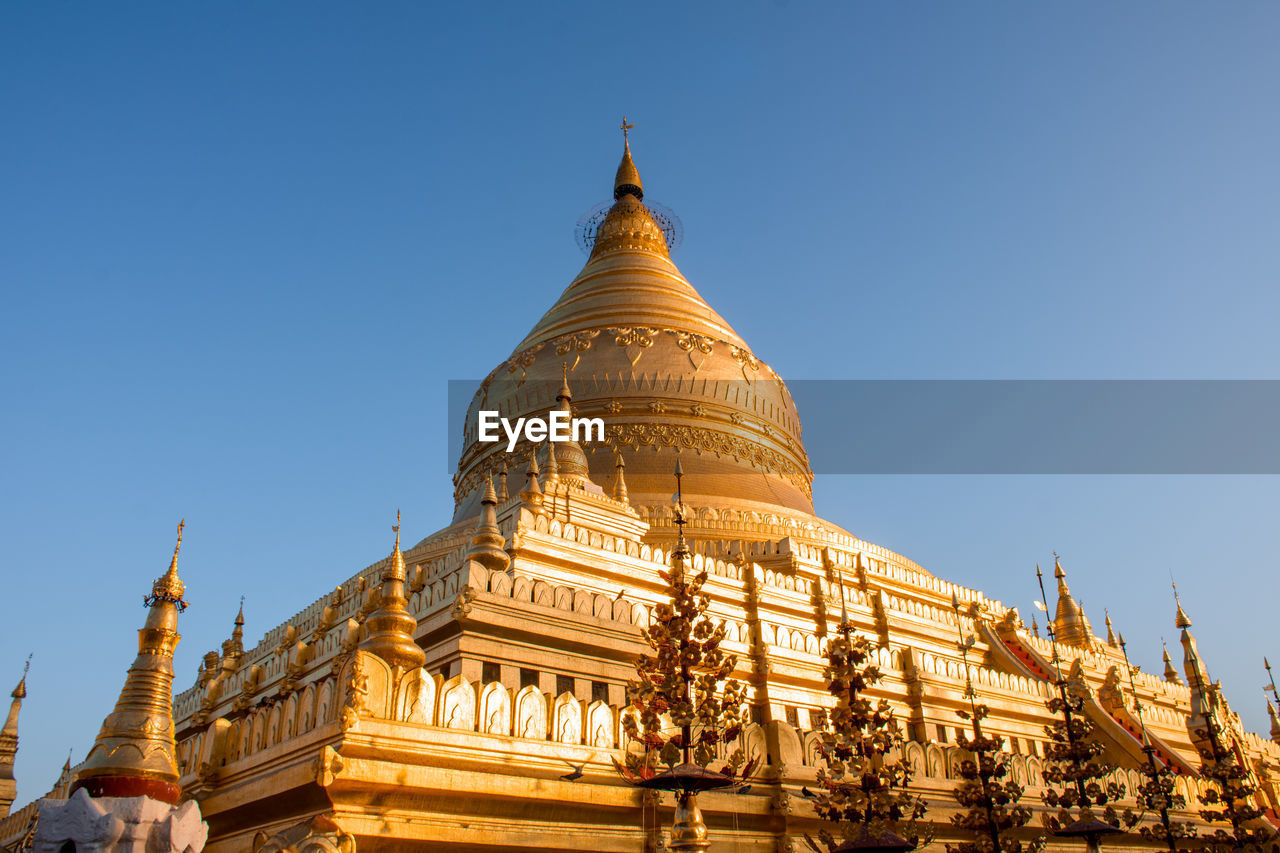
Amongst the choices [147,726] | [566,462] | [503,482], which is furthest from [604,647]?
[503,482]

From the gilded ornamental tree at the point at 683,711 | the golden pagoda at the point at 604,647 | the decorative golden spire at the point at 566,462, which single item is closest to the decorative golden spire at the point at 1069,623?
the golden pagoda at the point at 604,647

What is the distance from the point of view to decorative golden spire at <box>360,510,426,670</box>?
10.7 m

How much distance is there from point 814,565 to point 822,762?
12804mm

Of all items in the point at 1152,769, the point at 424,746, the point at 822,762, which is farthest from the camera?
the point at 1152,769

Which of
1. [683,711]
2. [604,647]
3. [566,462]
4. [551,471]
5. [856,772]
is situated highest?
[566,462]

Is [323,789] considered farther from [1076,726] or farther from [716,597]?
[716,597]

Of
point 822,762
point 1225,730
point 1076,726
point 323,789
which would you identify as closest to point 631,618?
point 822,762

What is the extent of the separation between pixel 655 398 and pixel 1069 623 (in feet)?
56.3

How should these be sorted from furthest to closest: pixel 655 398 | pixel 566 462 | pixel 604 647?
pixel 655 398 < pixel 566 462 < pixel 604 647

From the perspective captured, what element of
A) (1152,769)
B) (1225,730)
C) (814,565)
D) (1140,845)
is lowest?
(1140,845)

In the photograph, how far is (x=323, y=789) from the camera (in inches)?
334

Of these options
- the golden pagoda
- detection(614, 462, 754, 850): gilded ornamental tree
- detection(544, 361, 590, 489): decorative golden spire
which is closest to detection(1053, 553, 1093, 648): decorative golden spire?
the golden pagoda

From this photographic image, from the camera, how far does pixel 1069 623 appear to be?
35.2 m

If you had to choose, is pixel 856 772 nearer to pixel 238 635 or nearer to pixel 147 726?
pixel 147 726
